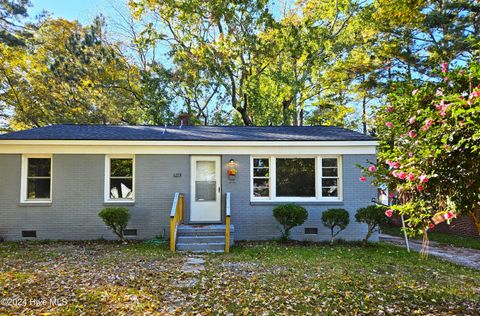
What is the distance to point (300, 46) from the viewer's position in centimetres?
1772

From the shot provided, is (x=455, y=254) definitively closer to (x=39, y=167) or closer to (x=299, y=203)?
(x=299, y=203)

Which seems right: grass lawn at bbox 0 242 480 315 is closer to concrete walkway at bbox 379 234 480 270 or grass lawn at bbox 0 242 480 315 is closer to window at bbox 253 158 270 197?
concrete walkway at bbox 379 234 480 270

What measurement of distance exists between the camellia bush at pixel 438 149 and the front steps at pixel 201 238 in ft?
17.3

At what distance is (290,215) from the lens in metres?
8.81

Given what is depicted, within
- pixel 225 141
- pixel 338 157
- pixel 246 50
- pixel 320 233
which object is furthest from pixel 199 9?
pixel 320 233

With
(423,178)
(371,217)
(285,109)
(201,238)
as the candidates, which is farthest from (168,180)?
(285,109)

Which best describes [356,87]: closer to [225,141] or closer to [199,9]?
[199,9]

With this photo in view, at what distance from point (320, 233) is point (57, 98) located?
1610 centimetres

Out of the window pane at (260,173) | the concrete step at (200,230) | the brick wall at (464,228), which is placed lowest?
the brick wall at (464,228)

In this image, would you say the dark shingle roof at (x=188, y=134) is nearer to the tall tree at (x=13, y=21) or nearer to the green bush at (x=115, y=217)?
the green bush at (x=115, y=217)

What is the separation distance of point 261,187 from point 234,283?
472 cm

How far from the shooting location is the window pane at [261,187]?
9.80 meters

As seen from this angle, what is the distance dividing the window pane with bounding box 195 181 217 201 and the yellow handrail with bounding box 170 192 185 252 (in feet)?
1.80

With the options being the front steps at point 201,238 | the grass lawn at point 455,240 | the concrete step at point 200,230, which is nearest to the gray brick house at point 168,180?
the concrete step at point 200,230
